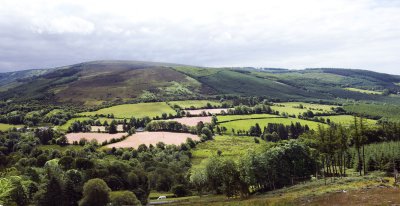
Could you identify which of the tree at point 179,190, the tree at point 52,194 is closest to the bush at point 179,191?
the tree at point 179,190

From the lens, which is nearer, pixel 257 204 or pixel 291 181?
pixel 257 204

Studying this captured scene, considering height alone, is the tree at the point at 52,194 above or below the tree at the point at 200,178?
above

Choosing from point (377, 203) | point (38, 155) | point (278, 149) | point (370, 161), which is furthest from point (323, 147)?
point (38, 155)

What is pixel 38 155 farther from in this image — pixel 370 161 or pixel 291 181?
pixel 370 161

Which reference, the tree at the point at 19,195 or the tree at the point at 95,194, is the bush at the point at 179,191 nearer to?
the tree at the point at 95,194

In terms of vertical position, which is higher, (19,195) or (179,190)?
(19,195)

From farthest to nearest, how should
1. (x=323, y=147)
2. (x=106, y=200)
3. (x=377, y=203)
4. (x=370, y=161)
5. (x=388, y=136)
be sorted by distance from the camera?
(x=388, y=136) < (x=370, y=161) < (x=323, y=147) < (x=106, y=200) < (x=377, y=203)

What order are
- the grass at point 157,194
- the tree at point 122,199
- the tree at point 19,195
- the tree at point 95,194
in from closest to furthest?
the tree at point 95,194, the tree at point 122,199, the tree at point 19,195, the grass at point 157,194

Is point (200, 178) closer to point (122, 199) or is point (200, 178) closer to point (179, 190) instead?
point (179, 190)

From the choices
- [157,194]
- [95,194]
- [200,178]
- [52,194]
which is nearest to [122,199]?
[95,194]
